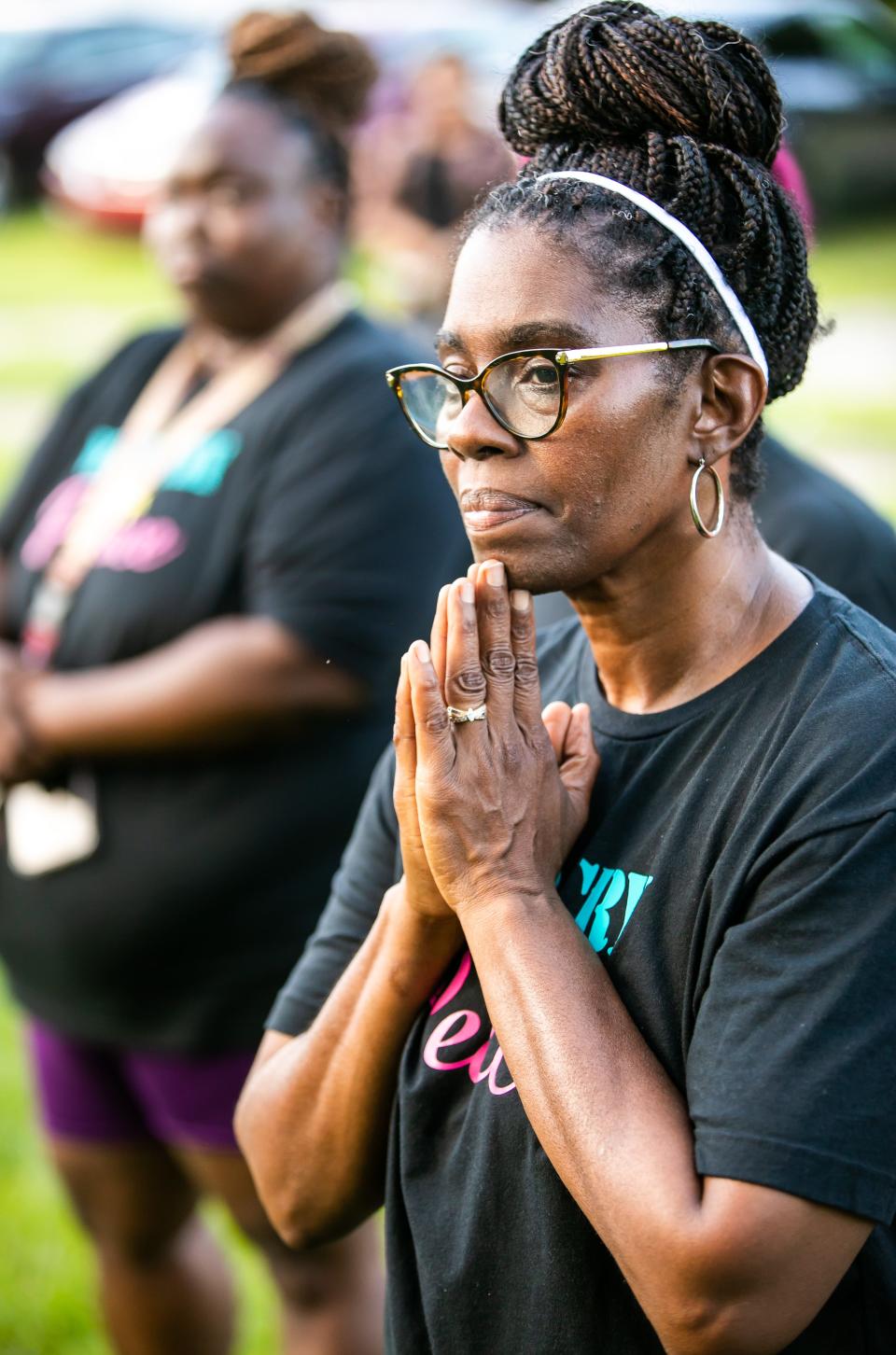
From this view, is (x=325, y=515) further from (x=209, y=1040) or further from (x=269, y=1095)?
(x=269, y=1095)

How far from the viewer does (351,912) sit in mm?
2256

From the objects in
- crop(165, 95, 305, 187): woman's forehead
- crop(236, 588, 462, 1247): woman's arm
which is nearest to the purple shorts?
crop(236, 588, 462, 1247): woman's arm

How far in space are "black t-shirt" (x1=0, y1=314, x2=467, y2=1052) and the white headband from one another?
1.33 m

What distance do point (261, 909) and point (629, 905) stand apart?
1.50 meters

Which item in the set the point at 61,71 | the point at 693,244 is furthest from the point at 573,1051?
the point at 61,71

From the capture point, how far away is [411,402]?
82.6 inches

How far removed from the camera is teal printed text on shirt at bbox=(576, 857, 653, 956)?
72.9 inches

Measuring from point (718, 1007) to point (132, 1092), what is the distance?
2.03m

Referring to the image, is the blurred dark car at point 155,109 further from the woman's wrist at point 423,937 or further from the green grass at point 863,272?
the woman's wrist at point 423,937

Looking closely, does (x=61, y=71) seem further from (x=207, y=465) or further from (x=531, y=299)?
(x=531, y=299)

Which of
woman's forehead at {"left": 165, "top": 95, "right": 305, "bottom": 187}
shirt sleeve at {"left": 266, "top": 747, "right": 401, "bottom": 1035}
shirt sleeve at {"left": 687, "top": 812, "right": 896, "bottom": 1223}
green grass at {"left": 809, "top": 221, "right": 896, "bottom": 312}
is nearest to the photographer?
shirt sleeve at {"left": 687, "top": 812, "right": 896, "bottom": 1223}

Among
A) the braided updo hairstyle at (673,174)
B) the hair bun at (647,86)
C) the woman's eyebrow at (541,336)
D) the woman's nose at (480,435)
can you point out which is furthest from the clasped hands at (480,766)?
the hair bun at (647,86)

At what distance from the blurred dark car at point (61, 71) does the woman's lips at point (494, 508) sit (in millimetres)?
18515

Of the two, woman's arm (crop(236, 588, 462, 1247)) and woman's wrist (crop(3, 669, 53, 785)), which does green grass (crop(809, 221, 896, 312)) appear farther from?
woman's arm (crop(236, 588, 462, 1247))
